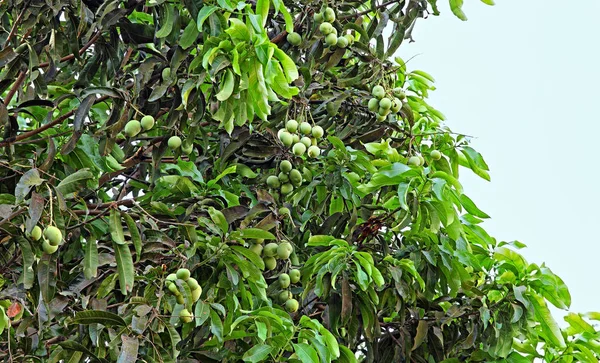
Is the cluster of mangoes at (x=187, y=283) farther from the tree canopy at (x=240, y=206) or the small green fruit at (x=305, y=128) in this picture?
the small green fruit at (x=305, y=128)

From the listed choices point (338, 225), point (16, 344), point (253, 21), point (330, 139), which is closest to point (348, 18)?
point (330, 139)

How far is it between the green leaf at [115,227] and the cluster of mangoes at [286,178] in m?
0.80

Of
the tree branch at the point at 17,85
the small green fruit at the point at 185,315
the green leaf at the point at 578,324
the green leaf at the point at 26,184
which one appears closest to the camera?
the green leaf at the point at 26,184

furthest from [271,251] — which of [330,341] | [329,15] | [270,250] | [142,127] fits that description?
[329,15]

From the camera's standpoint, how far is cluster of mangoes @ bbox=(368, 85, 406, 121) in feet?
9.86

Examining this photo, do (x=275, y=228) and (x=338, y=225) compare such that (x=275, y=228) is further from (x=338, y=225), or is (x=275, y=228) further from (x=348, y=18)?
(x=348, y=18)

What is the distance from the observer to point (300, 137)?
9.70 ft

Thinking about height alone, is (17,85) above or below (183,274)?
above

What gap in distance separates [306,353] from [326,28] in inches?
39.2

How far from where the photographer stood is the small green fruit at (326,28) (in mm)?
2822

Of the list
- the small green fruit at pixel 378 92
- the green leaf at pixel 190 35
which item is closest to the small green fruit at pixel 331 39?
the small green fruit at pixel 378 92

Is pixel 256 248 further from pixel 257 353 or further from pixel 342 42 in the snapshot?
pixel 342 42

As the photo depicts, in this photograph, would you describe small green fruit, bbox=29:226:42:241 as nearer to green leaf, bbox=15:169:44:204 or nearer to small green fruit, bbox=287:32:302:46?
green leaf, bbox=15:169:44:204

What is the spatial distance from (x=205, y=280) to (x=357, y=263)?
0.46 meters
